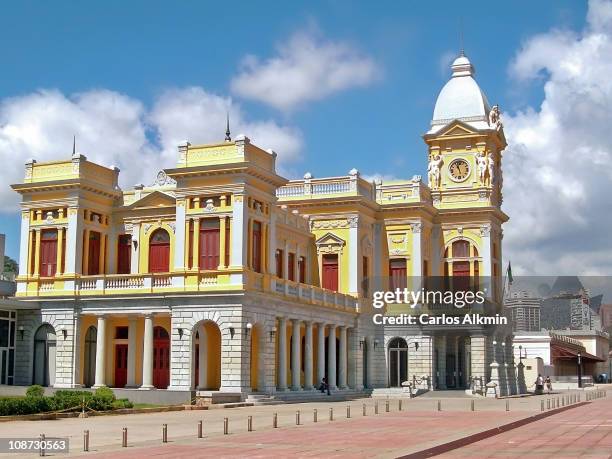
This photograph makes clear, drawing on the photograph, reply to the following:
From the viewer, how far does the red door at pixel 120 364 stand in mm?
53375

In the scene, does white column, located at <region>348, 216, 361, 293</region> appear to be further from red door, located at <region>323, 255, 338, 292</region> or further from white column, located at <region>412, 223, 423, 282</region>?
white column, located at <region>412, 223, 423, 282</region>

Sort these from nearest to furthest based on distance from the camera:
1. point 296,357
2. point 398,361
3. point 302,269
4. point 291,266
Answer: point 296,357 < point 291,266 < point 302,269 < point 398,361

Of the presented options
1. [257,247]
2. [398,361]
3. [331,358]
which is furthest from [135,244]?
[398,361]

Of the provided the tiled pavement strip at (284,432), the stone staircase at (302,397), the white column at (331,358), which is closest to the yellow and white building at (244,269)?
the white column at (331,358)

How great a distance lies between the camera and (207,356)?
50500mm

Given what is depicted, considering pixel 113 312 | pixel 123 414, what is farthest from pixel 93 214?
pixel 123 414

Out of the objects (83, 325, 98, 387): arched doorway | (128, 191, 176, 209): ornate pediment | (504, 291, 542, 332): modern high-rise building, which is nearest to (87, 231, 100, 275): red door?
(128, 191, 176, 209): ornate pediment

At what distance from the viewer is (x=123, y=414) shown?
38.8 metres

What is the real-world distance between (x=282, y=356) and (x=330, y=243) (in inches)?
509

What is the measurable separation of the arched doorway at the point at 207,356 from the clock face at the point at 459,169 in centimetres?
2723

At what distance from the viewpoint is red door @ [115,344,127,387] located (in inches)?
2101

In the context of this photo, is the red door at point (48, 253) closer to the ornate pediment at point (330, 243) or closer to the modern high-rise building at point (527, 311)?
the ornate pediment at point (330, 243)

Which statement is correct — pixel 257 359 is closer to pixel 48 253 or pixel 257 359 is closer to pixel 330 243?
pixel 48 253

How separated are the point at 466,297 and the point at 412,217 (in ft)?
22.5
